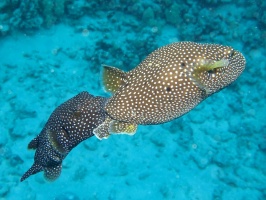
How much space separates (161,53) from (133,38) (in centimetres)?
1148

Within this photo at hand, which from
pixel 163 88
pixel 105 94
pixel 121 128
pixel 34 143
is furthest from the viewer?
pixel 105 94

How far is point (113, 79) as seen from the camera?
13.7ft

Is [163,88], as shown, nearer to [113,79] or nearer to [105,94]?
[113,79]

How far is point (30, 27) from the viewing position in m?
15.7

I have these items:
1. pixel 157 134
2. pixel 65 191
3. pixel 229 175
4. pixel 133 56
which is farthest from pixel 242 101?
pixel 65 191

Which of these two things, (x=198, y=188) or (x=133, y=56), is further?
(x=133, y=56)

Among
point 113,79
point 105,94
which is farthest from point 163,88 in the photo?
point 105,94

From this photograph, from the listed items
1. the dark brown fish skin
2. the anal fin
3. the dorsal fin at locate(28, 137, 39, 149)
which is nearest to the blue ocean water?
the dorsal fin at locate(28, 137, 39, 149)

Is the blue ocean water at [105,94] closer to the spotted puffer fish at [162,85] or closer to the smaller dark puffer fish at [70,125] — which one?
the smaller dark puffer fish at [70,125]

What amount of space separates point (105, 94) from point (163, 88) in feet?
31.7

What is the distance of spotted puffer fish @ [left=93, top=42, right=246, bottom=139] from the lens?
157 inches

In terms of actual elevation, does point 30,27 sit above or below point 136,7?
below

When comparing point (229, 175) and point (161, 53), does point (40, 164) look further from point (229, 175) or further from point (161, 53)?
point (229, 175)

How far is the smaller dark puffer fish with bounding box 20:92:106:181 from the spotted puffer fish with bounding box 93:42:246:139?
474 mm
